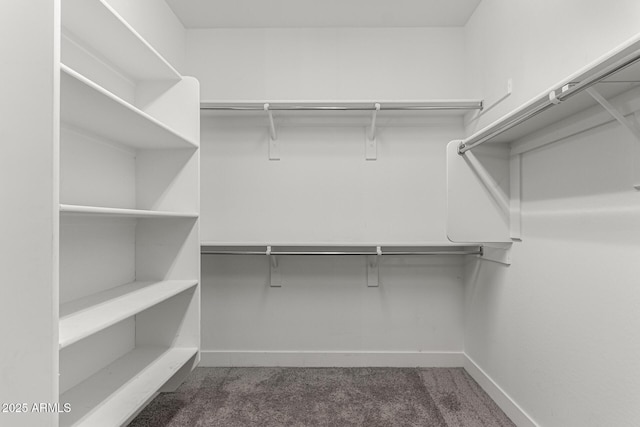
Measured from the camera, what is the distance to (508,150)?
67.9 inches

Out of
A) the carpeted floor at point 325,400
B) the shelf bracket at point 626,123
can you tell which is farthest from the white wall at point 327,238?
the shelf bracket at point 626,123

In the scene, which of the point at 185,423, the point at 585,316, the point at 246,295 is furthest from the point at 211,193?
the point at 585,316

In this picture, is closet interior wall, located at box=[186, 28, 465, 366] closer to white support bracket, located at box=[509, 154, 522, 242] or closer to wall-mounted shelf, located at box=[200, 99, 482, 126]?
wall-mounted shelf, located at box=[200, 99, 482, 126]

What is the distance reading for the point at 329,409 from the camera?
1761 millimetres

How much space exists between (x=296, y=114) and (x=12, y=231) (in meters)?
1.66

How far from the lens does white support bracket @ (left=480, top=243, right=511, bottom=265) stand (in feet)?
5.65

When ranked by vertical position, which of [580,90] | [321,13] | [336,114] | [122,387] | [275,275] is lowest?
[122,387]

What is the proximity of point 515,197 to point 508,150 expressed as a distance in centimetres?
26

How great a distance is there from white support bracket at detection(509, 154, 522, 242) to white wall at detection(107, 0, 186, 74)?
6.73 ft

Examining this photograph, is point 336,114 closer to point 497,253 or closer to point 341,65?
point 341,65

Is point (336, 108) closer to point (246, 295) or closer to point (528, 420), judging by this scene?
point (246, 295)

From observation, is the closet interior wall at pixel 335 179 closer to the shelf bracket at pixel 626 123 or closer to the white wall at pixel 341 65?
the white wall at pixel 341 65

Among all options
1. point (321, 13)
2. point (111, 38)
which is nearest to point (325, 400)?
point (111, 38)

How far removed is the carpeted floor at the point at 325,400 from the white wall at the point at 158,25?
2.01 meters
